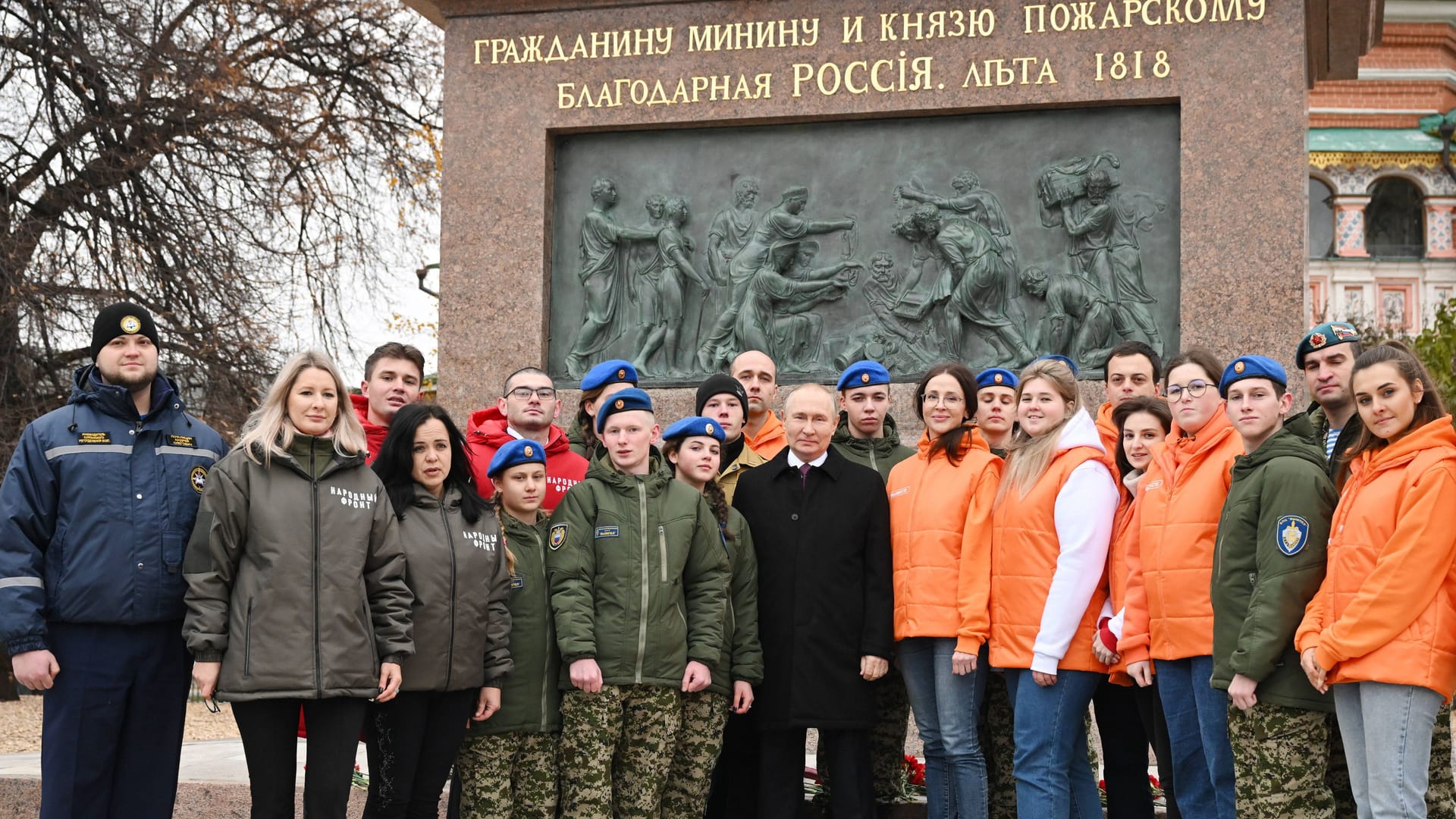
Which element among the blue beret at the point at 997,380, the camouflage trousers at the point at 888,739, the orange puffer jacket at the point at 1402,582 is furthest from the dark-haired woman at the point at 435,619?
the orange puffer jacket at the point at 1402,582

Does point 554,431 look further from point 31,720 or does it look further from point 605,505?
point 31,720

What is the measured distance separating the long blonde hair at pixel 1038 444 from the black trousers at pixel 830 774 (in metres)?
1.05

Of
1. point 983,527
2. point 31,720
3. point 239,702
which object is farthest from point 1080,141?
point 31,720

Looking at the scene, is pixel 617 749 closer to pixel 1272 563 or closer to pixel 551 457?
pixel 551 457

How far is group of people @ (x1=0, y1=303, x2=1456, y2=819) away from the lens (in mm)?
4594

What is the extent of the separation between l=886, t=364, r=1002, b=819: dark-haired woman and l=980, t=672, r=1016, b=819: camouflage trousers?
33cm

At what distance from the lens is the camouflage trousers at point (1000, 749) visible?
5.84 meters

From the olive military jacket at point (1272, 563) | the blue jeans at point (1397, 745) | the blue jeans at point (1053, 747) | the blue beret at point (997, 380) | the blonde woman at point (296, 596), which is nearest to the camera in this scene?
the blue jeans at point (1397, 745)

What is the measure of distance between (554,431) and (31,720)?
27.4 ft

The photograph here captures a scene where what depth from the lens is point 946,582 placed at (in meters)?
5.55

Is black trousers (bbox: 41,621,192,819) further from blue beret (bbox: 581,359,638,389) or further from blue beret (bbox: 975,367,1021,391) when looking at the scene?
blue beret (bbox: 975,367,1021,391)

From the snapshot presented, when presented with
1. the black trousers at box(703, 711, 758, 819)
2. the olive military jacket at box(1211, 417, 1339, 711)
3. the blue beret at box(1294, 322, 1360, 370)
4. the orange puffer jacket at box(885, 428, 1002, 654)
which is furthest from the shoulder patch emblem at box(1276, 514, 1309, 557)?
the black trousers at box(703, 711, 758, 819)

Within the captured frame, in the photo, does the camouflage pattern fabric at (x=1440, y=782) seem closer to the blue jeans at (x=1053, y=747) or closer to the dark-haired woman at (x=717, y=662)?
the blue jeans at (x=1053, y=747)

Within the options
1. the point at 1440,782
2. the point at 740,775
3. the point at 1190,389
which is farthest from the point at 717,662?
the point at 1440,782
